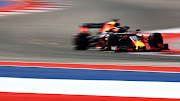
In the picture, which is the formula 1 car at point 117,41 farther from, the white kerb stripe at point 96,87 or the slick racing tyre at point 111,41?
the white kerb stripe at point 96,87

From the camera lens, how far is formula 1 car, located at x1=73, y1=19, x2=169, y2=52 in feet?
24.7

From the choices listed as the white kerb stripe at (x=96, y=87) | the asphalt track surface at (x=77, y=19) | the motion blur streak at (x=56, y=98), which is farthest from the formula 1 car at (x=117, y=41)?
the motion blur streak at (x=56, y=98)

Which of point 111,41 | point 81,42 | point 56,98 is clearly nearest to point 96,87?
point 56,98

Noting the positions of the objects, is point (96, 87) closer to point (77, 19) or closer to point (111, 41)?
point (111, 41)

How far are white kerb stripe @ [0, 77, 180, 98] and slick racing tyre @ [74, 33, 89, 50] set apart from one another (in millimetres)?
5183

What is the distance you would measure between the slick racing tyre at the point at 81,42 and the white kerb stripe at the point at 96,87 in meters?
5.18

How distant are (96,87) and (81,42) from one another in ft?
17.4

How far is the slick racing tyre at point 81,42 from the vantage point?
8.30 m

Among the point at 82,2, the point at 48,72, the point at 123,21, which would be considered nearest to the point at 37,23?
the point at 123,21

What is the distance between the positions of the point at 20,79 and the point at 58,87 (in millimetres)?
361

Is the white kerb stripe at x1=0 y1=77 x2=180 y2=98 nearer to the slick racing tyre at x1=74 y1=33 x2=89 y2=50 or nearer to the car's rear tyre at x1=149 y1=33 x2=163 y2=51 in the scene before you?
the car's rear tyre at x1=149 y1=33 x2=163 y2=51

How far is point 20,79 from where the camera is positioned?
3172 mm

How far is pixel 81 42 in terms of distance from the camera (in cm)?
830

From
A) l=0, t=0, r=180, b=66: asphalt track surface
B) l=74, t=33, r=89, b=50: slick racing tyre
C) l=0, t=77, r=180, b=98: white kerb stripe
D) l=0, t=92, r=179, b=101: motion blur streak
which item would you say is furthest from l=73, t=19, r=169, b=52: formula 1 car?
l=0, t=92, r=179, b=101: motion blur streak
